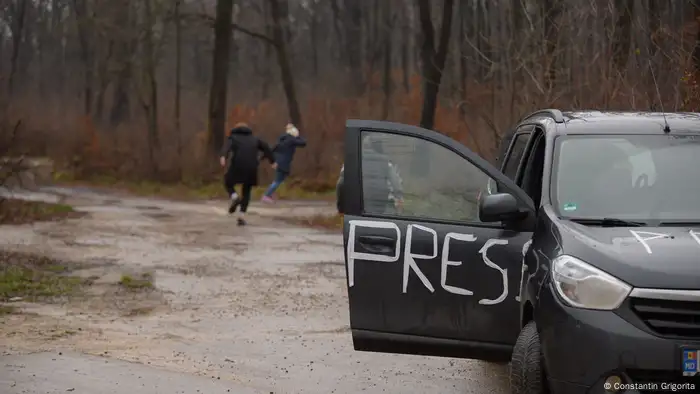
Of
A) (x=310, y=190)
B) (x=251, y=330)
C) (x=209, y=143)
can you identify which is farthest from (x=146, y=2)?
(x=251, y=330)

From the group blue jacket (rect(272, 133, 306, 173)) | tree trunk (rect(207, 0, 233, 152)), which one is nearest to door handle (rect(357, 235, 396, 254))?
blue jacket (rect(272, 133, 306, 173))

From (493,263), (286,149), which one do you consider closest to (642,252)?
(493,263)

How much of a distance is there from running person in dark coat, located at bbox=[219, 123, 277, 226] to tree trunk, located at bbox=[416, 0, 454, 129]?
8.54 metres

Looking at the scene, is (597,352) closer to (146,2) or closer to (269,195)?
(269,195)

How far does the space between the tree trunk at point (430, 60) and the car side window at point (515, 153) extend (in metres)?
21.6

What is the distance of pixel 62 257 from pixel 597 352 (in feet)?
35.9

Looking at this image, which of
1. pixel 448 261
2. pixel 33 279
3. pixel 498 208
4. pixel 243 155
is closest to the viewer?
pixel 498 208

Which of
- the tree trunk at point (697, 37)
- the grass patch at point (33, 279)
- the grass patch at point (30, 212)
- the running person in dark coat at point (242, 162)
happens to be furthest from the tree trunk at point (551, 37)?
the grass patch at point (30, 212)

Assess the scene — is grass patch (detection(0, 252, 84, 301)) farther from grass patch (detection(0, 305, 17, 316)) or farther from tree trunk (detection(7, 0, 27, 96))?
tree trunk (detection(7, 0, 27, 96))

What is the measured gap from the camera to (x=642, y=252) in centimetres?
561

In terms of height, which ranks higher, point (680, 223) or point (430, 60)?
point (430, 60)

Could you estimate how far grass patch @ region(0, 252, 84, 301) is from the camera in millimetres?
11891

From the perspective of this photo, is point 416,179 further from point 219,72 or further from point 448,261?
point 219,72

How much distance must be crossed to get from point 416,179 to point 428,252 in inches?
20.0
